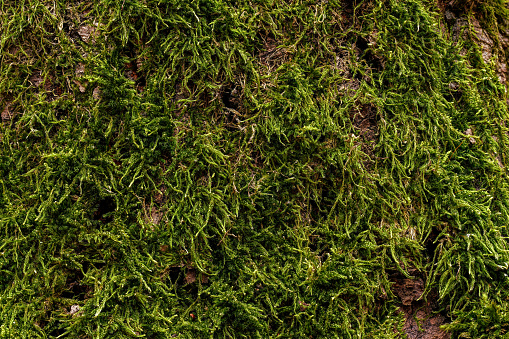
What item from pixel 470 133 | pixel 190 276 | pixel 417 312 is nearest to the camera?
pixel 190 276

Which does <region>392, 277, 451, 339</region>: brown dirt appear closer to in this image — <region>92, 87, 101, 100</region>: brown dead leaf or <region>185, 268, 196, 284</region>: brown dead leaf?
<region>185, 268, 196, 284</region>: brown dead leaf

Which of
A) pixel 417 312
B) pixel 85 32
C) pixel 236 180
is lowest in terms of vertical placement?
pixel 417 312

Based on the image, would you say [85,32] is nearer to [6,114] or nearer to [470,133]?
[6,114]

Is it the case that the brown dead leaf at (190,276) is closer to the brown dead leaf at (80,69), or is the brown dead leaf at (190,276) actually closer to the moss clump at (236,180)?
the moss clump at (236,180)

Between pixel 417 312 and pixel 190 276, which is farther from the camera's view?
pixel 417 312

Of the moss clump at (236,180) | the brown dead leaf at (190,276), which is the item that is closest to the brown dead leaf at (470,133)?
the moss clump at (236,180)

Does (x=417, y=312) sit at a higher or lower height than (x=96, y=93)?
lower

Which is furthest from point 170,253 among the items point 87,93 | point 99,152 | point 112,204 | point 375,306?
point 375,306

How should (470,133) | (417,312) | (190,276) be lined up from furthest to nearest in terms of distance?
(470,133) → (417,312) → (190,276)

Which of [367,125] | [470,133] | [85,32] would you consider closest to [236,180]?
[367,125]

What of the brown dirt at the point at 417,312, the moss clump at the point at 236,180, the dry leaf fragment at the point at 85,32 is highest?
the dry leaf fragment at the point at 85,32
